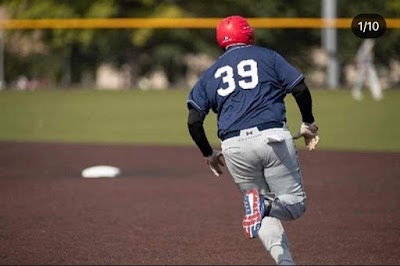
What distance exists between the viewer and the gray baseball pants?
20.2ft

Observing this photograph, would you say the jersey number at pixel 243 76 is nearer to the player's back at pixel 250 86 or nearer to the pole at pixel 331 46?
the player's back at pixel 250 86

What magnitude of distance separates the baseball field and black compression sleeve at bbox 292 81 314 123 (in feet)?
4.89

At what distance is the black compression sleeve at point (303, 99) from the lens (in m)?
6.30

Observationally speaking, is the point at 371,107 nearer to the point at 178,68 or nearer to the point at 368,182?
the point at 368,182

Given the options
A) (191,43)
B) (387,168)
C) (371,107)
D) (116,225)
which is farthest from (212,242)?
(191,43)

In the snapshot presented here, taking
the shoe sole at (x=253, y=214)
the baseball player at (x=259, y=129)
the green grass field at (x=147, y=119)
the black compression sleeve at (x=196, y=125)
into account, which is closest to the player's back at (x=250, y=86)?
the baseball player at (x=259, y=129)

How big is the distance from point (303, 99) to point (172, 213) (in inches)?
152

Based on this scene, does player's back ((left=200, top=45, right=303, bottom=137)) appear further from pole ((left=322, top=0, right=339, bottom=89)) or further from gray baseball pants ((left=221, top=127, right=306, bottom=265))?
pole ((left=322, top=0, right=339, bottom=89))

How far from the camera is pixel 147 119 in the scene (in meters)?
23.0

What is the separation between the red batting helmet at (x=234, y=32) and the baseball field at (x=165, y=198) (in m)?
1.74

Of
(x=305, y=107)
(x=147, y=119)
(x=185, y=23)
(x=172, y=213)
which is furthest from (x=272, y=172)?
(x=185, y=23)

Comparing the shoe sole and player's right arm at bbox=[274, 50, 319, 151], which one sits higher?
player's right arm at bbox=[274, 50, 319, 151]

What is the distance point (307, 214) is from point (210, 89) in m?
3.80

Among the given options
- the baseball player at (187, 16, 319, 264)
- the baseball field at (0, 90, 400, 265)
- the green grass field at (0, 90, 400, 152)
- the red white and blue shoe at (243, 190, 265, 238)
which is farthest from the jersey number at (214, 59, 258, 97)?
the green grass field at (0, 90, 400, 152)
